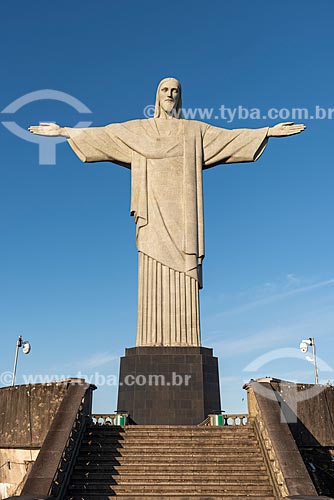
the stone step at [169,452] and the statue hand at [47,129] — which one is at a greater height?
the statue hand at [47,129]

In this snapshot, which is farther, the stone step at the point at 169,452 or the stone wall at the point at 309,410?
the stone wall at the point at 309,410

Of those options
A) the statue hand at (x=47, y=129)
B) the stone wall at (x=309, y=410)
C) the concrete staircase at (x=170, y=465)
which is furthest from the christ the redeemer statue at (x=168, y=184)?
the concrete staircase at (x=170, y=465)

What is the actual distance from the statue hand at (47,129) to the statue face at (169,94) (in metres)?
3.70

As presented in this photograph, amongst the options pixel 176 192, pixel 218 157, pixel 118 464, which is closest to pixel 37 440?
pixel 118 464

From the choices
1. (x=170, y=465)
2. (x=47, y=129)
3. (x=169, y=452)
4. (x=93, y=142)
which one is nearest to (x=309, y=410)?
(x=169, y=452)

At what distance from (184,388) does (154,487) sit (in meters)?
4.62

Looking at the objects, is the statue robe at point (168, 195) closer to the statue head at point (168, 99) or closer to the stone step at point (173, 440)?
the statue head at point (168, 99)

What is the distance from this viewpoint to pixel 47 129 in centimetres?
1680

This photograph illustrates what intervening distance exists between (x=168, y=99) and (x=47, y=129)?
4.29 metres

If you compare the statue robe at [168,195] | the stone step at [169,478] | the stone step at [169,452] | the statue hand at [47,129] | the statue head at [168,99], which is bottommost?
the stone step at [169,478]

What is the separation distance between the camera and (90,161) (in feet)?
55.8

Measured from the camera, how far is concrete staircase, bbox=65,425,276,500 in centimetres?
959

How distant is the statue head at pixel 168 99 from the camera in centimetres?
1712

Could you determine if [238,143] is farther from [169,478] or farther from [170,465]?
[169,478]
